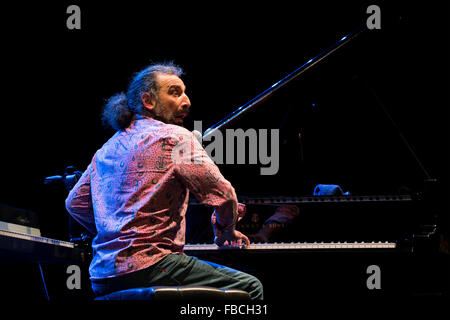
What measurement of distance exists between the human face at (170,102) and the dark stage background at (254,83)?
45.1 inches

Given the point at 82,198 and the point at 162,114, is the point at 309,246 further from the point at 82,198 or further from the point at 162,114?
the point at 82,198

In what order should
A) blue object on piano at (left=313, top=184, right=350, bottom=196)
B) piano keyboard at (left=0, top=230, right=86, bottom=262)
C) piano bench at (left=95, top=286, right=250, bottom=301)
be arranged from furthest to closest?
1. blue object on piano at (left=313, top=184, right=350, bottom=196)
2. piano keyboard at (left=0, top=230, right=86, bottom=262)
3. piano bench at (left=95, top=286, right=250, bottom=301)

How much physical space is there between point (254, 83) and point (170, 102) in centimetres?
293

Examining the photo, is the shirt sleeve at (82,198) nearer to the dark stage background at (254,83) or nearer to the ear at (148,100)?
the ear at (148,100)

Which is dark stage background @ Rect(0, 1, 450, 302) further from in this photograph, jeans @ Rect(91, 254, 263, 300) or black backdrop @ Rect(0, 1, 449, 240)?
jeans @ Rect(91, 254, 263, 300)

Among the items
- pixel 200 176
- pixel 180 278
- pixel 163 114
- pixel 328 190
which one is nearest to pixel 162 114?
pixel 163 114

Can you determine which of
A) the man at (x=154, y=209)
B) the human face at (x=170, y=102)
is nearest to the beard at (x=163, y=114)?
the human face at (x=170, y=102)

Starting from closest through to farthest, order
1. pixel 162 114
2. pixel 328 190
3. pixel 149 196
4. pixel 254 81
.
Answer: pixel 149 196
pixel 162 114
pixel 328 190
pixel 254 81

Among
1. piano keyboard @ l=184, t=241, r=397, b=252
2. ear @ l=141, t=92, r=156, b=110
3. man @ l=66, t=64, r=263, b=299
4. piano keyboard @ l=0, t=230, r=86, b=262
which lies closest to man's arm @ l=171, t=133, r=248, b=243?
man @ l=66, t=64, r=263, b=299

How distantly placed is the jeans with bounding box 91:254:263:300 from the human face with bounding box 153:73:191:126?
64 centimetres

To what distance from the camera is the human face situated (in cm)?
217

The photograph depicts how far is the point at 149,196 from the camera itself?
183 cm

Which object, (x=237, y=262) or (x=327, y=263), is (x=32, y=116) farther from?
(x=327, y=263)
